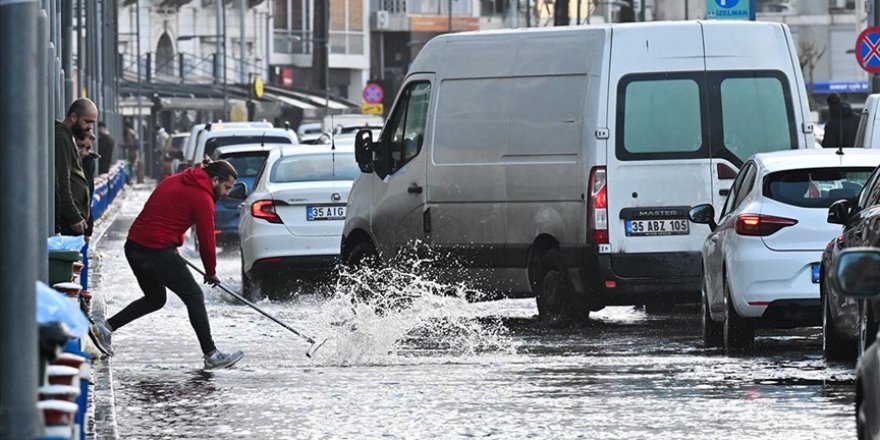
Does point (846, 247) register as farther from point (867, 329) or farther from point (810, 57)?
point (810, 57)

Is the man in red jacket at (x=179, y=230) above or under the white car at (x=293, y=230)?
above

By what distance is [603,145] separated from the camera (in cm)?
1706

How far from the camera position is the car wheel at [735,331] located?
15.1 m

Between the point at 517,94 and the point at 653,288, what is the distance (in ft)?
6.04

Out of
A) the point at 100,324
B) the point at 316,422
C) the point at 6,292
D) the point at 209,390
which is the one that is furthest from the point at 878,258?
the point at 100,324

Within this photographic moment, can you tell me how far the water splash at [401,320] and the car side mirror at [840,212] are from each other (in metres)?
3.11

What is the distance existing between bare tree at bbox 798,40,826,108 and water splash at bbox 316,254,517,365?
88066 millimetres

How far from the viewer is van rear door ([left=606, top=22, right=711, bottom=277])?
17094 mm

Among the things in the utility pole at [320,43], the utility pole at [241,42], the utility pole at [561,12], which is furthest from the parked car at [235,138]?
the utility pole at [241,42]

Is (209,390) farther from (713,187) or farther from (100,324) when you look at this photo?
(713,187)

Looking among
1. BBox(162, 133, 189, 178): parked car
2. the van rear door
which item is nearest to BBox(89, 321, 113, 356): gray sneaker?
the van rear door

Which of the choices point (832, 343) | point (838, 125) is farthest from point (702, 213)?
point (838, 125)

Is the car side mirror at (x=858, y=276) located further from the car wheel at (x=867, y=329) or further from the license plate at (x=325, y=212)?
the license plate at (x=325, y=212)

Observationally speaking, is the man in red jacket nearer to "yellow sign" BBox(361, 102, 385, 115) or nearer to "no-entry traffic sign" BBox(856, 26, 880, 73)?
"no-entry traffic sign" BBox(856, 26, 880, 73)
